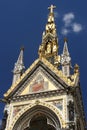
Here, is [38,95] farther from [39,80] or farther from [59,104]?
[59,104]

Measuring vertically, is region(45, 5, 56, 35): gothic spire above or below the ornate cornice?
above

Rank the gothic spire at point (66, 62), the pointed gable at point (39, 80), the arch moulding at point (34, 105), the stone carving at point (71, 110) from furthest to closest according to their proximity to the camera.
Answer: the gothic spire at point (66, 62), the pointed gable at point (39, 80), the arch moulding at point (34, 105), the stone carving at point (71, 110)

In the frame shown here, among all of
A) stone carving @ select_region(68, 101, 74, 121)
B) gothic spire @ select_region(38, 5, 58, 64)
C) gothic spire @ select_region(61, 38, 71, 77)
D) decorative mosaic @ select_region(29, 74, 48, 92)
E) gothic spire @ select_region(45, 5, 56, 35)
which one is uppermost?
gothic spire @ select_region(45, 5, 56, 35)

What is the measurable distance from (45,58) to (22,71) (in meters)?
2.19

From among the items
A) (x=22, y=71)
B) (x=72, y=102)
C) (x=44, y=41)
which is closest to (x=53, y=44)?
(x=44, y=41)

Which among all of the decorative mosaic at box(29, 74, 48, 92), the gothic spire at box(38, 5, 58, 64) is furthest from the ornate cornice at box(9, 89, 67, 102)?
the gothic spire at box(38, 5, 58, 64)

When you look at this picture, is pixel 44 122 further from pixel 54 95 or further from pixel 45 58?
pixel 45 58

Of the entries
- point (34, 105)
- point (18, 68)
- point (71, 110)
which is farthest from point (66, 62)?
point (71, 110)

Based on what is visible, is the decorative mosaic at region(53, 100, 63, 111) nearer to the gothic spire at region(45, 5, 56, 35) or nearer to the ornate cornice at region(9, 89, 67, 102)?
the ornate cornice at region(9, 89, 67, 102)

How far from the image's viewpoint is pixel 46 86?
22.4 m

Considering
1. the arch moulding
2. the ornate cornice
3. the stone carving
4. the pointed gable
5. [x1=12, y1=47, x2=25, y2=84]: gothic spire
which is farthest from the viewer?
[x1=12, y1=47, x2=25, y2=84]: gothic spire

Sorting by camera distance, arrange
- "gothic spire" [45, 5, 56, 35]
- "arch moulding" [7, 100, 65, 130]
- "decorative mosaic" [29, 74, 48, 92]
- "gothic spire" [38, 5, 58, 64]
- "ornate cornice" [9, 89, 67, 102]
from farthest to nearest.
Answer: "gothic spire" [45, 5, 56, 35] < "gothic spire" [38, 5, 58, 64] < "decorative mosaic" [29, 74, 48, 92] < "ornate cornice" [9, 89, 67, 102] < "arch moulding" [7, 100, 65, 130]

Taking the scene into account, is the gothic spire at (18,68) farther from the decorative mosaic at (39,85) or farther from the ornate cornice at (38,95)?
the ornate cornice at (38,95)

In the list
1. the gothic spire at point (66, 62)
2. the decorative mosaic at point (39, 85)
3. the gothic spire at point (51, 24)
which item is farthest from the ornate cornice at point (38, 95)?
the gothic spire at point (51, 24)
